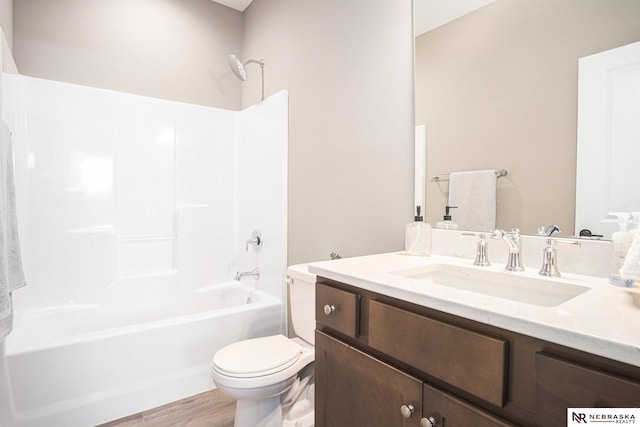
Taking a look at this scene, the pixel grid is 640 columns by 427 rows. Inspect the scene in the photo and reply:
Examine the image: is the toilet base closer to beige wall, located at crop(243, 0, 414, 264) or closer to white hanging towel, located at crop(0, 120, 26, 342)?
beige wall, located at crop(243, 0, 414, 264)

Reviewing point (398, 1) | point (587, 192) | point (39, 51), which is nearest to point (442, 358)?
point (587, 192)

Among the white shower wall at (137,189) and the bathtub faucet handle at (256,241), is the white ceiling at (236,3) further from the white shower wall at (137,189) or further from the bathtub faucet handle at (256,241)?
the bathtub faucet handle at (256,241)

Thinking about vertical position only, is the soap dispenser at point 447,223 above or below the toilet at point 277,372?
above

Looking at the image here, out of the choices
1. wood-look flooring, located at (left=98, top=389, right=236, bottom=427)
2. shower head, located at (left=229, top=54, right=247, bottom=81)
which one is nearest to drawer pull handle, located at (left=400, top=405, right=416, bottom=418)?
wood-look flooring, located at (left=98, top=389, right=236, bottom=427)

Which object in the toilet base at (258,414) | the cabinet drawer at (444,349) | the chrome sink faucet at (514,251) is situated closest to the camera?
the cabinet drawer at (444,349)

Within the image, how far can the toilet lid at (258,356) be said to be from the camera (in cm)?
148

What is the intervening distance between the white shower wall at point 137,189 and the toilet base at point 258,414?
862mm

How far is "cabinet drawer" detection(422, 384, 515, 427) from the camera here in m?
0.70

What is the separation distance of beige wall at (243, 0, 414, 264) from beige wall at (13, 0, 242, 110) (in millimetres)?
835

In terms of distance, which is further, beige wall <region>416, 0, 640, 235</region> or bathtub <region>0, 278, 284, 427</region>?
bathtub <region>0, 278, 284, 427</region>

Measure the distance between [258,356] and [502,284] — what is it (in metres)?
1.12

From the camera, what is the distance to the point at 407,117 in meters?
1.65

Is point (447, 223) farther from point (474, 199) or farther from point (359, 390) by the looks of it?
point (359, 390)

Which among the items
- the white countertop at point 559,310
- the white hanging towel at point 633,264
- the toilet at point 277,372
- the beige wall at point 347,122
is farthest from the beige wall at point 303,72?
the white hanging towel at point 633,264
